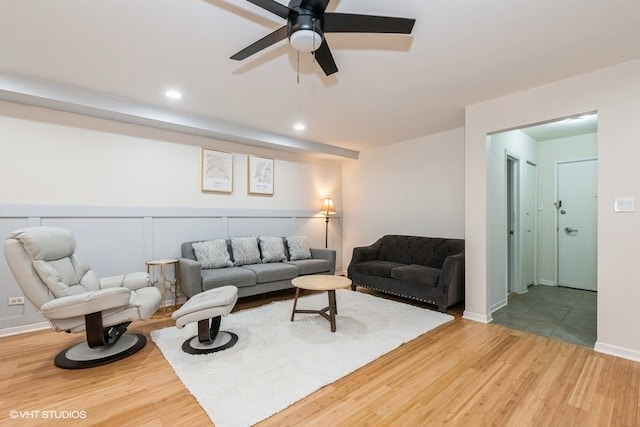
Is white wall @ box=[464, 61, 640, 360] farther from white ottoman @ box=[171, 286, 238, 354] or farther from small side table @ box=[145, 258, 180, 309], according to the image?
small side table @ box=[145, 258, 180, 309]

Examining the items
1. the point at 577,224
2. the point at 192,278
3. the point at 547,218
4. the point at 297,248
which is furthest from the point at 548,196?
Result: the point at 192,278

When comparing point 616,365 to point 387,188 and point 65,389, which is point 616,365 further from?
point 65,389

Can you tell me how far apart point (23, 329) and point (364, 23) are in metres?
4.11

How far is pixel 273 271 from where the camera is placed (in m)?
3.96

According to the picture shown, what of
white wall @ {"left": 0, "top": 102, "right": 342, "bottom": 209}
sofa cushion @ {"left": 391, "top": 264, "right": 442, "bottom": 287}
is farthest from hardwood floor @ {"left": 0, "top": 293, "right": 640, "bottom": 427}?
white wall @ {"left": 0, "top": 102, "right": 342, "bottom": 209}

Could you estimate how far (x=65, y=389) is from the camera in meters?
2.02

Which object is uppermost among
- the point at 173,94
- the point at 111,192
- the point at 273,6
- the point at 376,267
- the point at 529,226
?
the point at 173,94

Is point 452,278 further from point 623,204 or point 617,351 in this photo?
point 623,204

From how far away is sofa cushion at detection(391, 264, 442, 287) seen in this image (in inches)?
141

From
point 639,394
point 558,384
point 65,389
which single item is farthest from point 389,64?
point 65,389

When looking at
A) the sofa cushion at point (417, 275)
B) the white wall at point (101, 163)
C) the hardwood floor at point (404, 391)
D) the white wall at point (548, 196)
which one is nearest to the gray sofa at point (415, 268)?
the sofa cushion at point (417, 275)

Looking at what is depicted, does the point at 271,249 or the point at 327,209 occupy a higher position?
the point at 327,209

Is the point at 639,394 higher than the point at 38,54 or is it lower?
lower

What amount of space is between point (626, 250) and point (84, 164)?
209 inches
